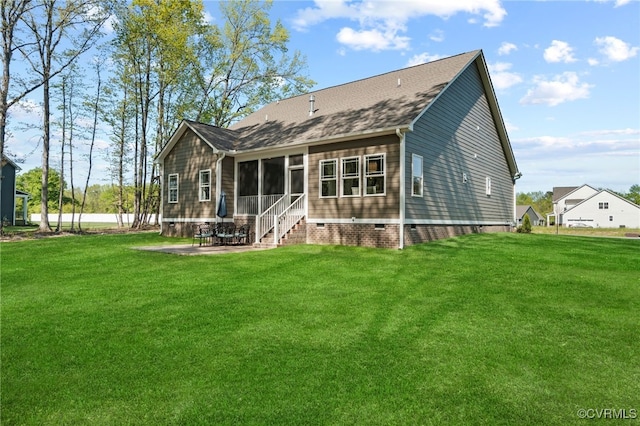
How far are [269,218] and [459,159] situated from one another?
309 inches

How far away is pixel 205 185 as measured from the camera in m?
16.7

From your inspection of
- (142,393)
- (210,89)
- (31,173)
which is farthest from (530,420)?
(31,173)

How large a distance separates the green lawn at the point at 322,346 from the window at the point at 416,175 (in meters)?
4.48

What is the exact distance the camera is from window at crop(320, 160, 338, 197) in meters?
13.0

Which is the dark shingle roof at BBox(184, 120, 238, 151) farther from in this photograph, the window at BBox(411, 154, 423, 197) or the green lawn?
the green lawn

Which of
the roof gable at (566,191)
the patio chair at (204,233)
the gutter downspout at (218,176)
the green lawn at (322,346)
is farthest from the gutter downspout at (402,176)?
the roof gable at (566,191)

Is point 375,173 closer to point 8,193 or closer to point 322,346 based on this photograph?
point 322,346

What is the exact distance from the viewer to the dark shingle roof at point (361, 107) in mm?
12717

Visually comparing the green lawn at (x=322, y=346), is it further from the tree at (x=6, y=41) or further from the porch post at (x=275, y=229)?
the tree at (x=6, y=41)

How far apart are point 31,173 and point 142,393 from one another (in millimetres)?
56917

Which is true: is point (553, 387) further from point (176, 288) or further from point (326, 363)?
point (176, 288)

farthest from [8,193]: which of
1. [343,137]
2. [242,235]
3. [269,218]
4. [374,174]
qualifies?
[374,174]

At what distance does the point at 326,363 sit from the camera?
3.73m

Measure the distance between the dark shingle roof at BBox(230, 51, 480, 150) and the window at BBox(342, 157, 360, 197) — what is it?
0.94 metres
